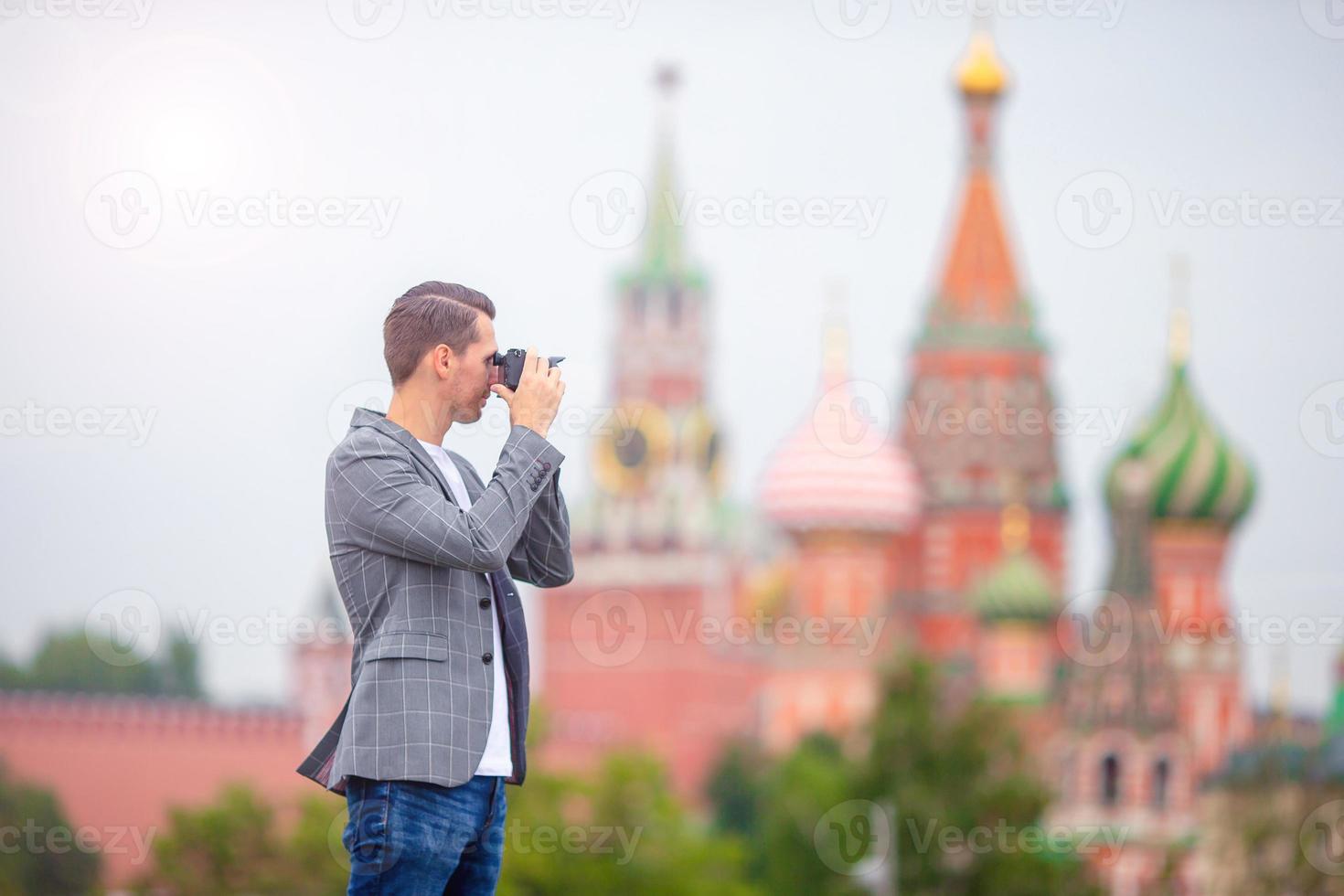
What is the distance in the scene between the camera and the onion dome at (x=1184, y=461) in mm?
50625

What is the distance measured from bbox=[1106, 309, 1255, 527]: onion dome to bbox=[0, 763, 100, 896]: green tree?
20178 millimetres

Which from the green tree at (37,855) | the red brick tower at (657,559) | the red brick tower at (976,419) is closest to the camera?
the green tree at (37,855)

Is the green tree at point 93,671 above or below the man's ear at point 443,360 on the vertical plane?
below

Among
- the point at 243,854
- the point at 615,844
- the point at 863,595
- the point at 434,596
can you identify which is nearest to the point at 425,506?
the point at 434,596

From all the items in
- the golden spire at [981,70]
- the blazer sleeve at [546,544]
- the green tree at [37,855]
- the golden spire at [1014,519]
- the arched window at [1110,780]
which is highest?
the golden spire at [981,70]

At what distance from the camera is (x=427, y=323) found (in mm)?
4340

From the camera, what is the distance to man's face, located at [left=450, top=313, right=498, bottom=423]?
14.3ft

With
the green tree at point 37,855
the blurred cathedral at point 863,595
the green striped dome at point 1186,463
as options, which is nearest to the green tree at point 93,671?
the blurred cathedral at point 863,595

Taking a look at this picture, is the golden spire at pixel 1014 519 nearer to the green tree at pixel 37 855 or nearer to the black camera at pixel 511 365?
the green tree at pixel 37 855

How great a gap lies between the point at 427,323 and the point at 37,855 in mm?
37626

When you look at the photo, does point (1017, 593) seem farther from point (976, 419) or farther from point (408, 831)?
point (408, 831)

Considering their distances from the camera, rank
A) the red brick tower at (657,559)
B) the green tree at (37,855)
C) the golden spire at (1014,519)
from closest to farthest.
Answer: the green tree at (37,855) → the golden spire at (1014,519) → the red brick tower at (657,559)

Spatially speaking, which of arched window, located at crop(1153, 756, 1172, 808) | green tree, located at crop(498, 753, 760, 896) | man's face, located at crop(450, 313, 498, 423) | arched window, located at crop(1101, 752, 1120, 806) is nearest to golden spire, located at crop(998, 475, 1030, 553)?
arched window, located at crop(1101, 752, 1120, 806)

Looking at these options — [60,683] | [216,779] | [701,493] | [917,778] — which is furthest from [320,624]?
[701,493]
